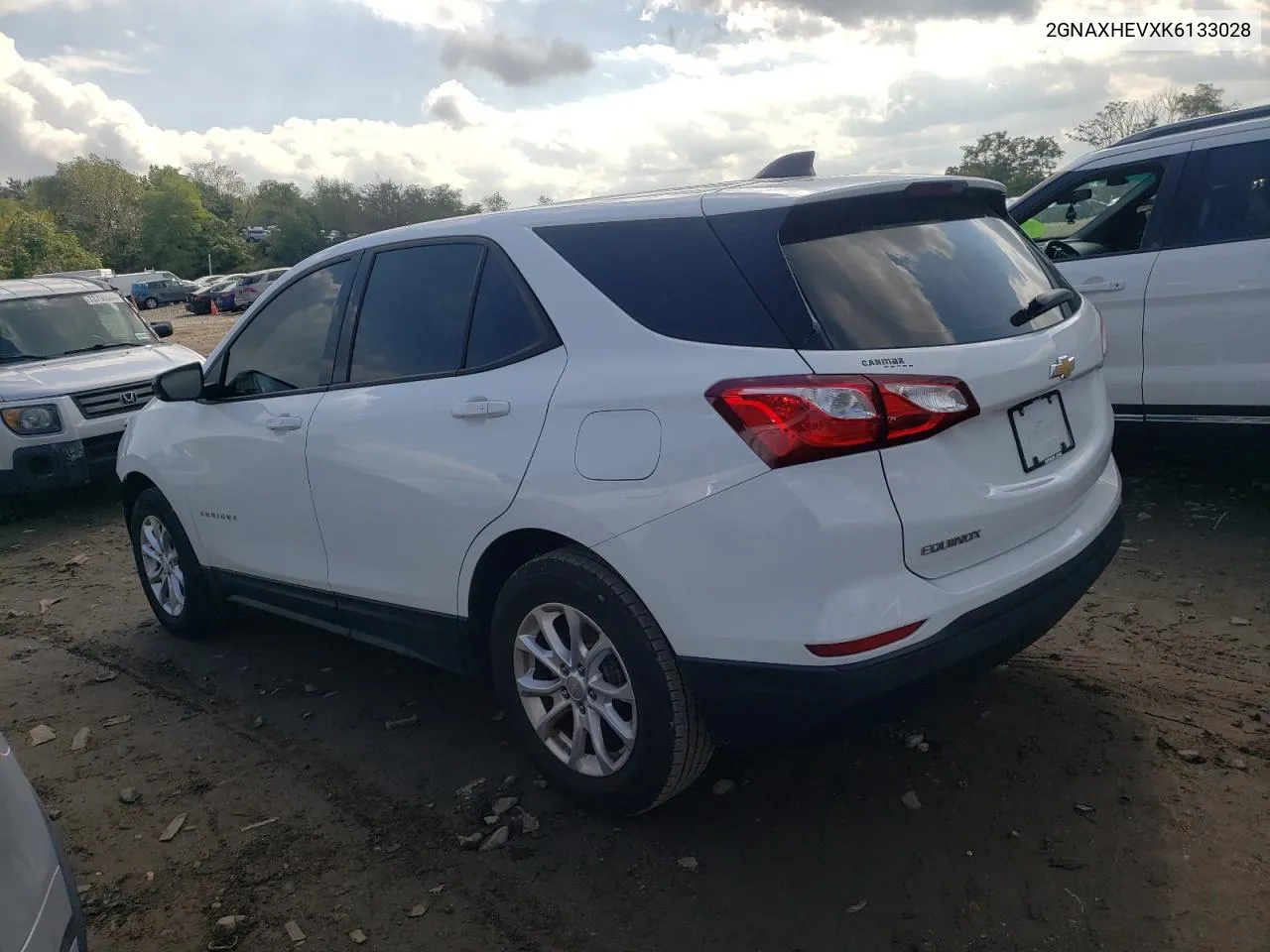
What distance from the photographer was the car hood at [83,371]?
8.29 metres

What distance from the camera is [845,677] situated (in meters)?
2.62

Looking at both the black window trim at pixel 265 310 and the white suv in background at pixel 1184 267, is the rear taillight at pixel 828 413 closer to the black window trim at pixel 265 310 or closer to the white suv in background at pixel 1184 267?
the black window trim at pixel 265 310

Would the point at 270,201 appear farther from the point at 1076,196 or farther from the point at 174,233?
the point at 1076,196

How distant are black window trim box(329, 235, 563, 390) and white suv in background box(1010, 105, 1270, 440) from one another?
12.7 feet

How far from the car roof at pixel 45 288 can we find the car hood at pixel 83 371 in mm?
788

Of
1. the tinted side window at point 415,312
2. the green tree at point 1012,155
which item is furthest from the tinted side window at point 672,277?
the green tree at point 1012,155

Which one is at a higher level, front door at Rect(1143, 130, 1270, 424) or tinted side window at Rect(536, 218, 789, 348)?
tinted side window at Rect(536, 218, 789, 348)

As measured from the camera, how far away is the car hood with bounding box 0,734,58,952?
1.94 meters

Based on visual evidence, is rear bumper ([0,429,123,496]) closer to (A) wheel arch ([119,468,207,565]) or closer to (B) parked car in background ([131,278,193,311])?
(A) wheel arch ([119,468,207,565])

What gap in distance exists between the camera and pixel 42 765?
4090 millimetres

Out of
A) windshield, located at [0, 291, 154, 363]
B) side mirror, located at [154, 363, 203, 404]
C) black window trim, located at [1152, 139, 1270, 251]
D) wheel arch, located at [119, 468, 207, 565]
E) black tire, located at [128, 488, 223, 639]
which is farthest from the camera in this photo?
windshield, located at [0, 291, 154, 363]

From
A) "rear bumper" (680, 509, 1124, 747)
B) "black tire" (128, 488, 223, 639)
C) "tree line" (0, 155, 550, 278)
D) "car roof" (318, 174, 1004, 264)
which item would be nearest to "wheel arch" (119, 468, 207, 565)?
"black tire" (128, 488, 223, 639)

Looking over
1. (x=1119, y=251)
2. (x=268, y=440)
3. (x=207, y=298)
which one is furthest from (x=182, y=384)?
(x=207, y=298)

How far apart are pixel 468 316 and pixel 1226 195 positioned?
168 inches
